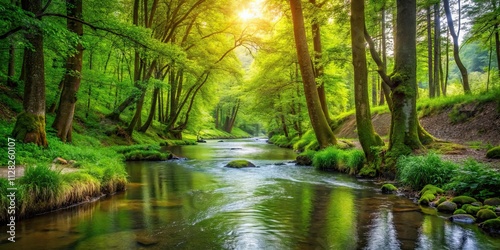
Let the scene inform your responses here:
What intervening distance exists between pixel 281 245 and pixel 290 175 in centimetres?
702

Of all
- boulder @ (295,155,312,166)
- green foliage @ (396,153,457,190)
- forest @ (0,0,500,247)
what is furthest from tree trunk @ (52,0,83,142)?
green foliage @ (396,153,457,190)

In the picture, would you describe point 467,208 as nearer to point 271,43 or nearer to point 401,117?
point 401,117

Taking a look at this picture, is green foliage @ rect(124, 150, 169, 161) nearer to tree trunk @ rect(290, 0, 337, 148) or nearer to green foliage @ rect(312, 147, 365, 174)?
green foliage @ rect(312, 147, 365, 174)

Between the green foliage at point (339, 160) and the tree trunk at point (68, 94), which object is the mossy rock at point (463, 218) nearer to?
the green foliage at point (339, 160)

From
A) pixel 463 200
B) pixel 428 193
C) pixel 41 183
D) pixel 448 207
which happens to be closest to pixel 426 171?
pixel 428 193

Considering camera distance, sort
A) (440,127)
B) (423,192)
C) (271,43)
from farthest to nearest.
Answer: (271,43) < (440,127) < (423,192)

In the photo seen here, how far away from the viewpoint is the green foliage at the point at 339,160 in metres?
11.5

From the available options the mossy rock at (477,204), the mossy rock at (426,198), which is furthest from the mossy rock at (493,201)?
the mossy rock at (426,198)

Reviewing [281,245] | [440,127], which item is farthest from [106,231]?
[440,127]

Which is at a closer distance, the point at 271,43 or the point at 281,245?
the point at 281,245

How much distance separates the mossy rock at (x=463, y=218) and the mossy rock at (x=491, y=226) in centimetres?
35

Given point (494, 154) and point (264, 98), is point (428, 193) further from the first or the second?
point (264, 98)

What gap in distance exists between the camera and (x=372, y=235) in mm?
5109

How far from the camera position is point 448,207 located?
6254 millimetres
